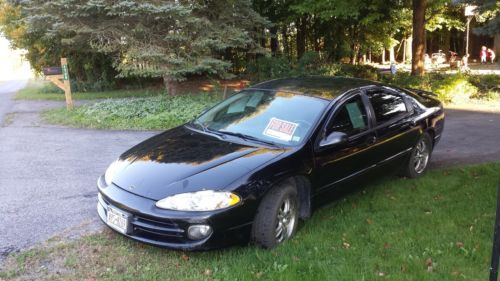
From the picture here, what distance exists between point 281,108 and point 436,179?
2.55m

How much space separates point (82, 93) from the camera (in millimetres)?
17484

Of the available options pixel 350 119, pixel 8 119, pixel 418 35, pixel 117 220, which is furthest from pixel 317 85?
pixel 418 35

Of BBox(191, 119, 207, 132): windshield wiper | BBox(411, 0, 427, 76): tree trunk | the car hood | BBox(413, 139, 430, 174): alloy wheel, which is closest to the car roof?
BBox(191, 119, 207, 132): windshield wiper

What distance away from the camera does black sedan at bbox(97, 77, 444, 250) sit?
3730 mm

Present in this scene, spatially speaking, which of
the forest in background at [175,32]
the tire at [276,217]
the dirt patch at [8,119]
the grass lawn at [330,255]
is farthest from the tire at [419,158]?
the dirt patch at [8,119]

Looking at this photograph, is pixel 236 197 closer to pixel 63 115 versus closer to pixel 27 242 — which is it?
pixel 27 242

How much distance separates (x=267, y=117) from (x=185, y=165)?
1126 millimetres

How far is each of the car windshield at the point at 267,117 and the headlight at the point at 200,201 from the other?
0.94 metres

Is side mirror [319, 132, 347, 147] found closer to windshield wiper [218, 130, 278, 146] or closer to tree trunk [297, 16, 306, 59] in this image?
windshield wiper [218, 130, 278, 146]

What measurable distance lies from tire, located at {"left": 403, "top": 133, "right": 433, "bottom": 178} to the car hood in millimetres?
2502

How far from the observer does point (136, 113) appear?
34.9 feet

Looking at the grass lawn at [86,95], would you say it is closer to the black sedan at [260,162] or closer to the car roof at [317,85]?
the car roof at [317,85]

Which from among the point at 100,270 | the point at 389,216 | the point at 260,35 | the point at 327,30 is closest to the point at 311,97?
the point at 389,216

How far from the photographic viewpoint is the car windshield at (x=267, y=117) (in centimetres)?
457
